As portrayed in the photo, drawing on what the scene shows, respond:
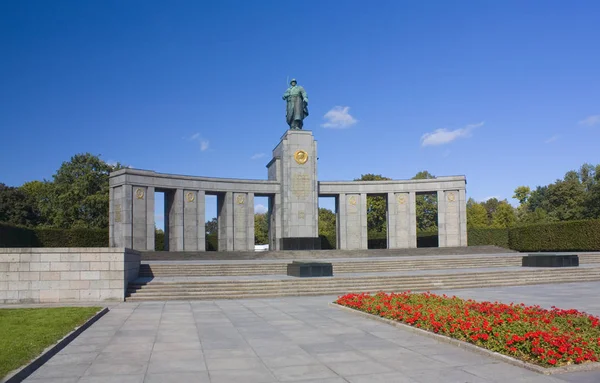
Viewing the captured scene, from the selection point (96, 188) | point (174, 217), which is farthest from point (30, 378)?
point (96, 188)

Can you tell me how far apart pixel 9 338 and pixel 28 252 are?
30.3ft

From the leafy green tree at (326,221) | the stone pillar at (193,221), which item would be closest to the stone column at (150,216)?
the stone pillar at (193,221)

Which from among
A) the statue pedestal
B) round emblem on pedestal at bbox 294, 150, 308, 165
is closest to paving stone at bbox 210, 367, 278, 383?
the statue pedestal

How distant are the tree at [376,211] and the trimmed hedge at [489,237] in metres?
18.7

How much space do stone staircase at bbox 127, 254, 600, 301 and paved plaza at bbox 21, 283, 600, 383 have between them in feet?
16.3

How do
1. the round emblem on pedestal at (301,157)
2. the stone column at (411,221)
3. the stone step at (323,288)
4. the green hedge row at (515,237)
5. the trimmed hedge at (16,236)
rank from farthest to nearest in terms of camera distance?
the stone column at (411,221) < the round emblem on pedestal at (301,157) < the green hedge row at (515,237) < the trimmed hedge at (16,236) < the stone step at (323,288)

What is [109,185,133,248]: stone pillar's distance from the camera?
39.6 m

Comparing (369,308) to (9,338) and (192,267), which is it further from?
(192,267)

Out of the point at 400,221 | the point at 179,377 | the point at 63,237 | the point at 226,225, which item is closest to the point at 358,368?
the point at 179,377

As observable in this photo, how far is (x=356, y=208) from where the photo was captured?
162ft

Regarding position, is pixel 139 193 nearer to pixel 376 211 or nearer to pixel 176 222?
pixel 176 222

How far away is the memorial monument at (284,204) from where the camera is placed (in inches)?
1604

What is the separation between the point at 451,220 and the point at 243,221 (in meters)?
19.6

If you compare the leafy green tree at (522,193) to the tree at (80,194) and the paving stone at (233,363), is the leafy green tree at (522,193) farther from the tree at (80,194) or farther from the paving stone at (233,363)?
the paving stone at (233,363)
